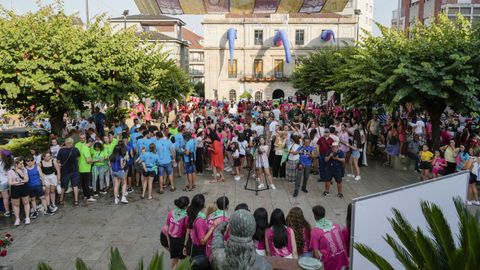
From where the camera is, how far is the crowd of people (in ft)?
16.7

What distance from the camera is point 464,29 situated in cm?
1166

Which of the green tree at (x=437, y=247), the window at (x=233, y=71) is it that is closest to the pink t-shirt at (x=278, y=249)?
the green tree at (x=437, y=247)

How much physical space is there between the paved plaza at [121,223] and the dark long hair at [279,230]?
9.72ft

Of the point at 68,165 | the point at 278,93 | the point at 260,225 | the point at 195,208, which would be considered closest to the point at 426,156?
the point at 260,225

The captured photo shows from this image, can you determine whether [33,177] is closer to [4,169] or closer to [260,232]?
[4,169]

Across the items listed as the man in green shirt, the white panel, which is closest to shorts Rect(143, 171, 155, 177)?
the man in green shirt

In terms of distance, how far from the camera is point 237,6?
17.4 m

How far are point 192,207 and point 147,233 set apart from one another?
294cm

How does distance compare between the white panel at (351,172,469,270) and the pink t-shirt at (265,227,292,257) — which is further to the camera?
the pink t-shirt at (265,227,292,257)

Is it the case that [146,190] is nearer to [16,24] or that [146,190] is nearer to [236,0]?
[16,24]

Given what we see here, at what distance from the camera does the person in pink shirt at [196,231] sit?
5410 mm

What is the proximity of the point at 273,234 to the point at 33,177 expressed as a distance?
6.05 metres

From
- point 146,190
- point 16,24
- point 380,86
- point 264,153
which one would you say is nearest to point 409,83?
point 380,86

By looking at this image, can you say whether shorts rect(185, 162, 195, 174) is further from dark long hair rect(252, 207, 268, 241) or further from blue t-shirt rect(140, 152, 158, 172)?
dark long hair rect(252, 207, 268, 241)
